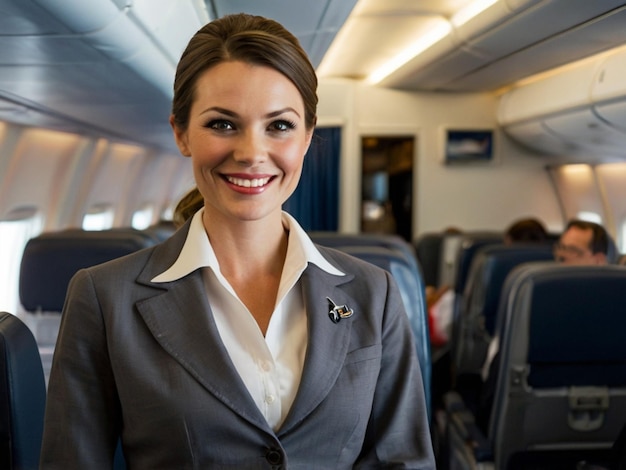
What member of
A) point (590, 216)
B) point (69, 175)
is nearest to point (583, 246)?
point (69, 175)

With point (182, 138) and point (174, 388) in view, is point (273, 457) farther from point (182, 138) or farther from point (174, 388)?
point (182, 138)

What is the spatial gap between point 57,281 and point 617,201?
577 cm

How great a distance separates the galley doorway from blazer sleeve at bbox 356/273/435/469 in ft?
24.8

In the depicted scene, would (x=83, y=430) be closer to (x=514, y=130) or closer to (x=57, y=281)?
(x=57, y=281)

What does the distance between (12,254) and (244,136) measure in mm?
3419

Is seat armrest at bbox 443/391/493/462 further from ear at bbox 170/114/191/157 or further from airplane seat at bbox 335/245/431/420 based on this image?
ear at bbox 170/114/191/157

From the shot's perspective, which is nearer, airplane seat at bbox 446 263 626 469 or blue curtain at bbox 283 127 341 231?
airplane seat at bbox 446 263 626 469

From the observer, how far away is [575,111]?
17.6 ft

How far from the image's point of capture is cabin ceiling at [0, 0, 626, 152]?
1.99 meters

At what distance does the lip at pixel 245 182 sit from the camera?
1.35m

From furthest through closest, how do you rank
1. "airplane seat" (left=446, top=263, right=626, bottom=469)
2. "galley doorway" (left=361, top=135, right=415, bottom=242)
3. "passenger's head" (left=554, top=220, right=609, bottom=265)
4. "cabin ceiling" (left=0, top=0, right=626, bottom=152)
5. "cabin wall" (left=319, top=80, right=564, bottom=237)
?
"galley doorway" (left=361, top=135, right=415, bottom=242) → "cabin wall" (left=319, top=80, right=564, bottom=237) → "passenger's head" (left=554, top=220, right=609, bottom=265) → "airplane seat" (left=446, top=263, right=626, bottom=469) → "cabin ceiling" (left=0, top=0, right=626, bottom=152)

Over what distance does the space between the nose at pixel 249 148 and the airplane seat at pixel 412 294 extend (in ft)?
3.27

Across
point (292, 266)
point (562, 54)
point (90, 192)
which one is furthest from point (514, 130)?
point (292, 266)

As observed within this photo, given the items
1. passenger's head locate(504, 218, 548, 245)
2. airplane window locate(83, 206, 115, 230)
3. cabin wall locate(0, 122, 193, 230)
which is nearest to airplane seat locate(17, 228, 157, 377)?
cabin wall locate(0, 122, 193, 230)
